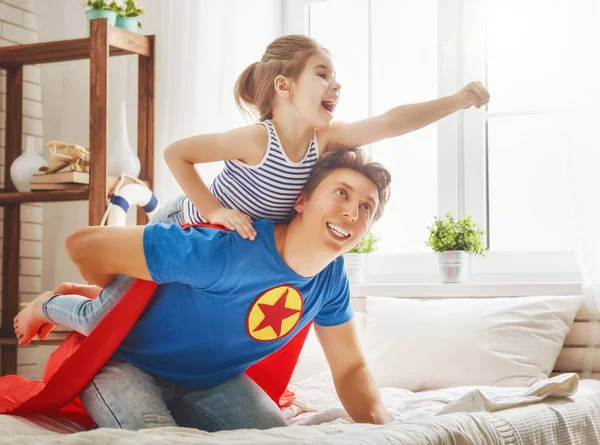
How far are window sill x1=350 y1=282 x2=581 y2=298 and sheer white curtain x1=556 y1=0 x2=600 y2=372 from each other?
0.40ft

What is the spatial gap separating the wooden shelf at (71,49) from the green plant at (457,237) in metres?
1.38

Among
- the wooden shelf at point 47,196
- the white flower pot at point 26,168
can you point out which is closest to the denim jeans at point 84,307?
the wooden shelf at point 47,196

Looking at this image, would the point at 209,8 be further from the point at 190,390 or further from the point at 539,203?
the point at 190,390

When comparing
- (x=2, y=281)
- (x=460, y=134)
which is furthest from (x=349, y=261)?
(x=2, y=281)

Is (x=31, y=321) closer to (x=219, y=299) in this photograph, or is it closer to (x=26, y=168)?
(x=219, y=299)

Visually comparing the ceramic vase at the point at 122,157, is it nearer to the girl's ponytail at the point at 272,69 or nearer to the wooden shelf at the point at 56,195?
the wooden shelf at the point at 56,195

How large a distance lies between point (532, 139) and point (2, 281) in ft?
7.48

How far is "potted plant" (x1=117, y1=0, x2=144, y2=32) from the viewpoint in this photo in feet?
10.8

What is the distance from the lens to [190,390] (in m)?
1.85

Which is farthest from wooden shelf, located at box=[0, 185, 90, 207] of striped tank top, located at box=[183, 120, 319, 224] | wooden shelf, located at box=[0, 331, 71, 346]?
striped tank top, located at box=[183, 120, 319, 224]

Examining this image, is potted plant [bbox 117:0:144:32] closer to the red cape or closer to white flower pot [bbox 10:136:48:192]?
white flower pot [bbox 10:136:48:192]

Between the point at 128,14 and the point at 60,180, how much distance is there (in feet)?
2.35

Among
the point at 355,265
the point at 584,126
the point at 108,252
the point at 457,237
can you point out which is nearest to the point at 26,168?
the point at 355,265

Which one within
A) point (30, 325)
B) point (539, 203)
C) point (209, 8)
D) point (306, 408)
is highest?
point (209, 8)
